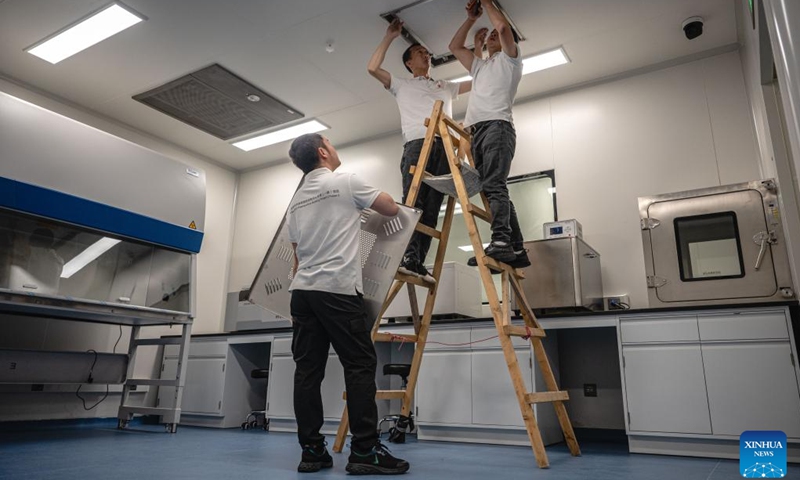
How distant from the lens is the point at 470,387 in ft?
12.1

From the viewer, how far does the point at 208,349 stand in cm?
509

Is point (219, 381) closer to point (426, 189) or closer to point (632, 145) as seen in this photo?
point (426, 189)

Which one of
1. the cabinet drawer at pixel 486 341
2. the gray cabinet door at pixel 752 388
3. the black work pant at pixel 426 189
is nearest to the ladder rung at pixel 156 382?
the cabinet drawer at pixel 486 341

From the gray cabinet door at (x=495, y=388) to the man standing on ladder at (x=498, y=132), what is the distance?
43.6 inches

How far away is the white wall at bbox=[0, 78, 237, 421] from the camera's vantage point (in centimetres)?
443

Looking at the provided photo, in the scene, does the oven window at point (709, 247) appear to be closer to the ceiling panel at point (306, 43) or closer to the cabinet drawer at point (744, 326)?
the cabinet drawer at point (744, 326)

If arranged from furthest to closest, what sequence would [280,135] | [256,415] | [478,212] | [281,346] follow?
[280,135]
[256,415]
[281,346]
[478,212]

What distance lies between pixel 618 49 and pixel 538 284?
6.93 feet

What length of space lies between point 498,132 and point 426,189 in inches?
20.5

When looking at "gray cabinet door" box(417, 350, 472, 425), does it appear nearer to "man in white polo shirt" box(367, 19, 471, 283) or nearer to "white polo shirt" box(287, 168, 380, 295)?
"man in white polo shirt" box(367, 19, 471, 283)

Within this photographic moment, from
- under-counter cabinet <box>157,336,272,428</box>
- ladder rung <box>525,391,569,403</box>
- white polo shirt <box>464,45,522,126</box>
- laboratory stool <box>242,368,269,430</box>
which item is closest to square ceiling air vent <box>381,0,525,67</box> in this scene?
white polo shirt <box>464,45,522,126</box>

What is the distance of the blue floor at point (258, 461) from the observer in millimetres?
2201

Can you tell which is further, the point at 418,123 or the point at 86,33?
the point at 86,33

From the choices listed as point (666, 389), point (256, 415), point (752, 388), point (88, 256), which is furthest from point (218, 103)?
point (752, 388)
